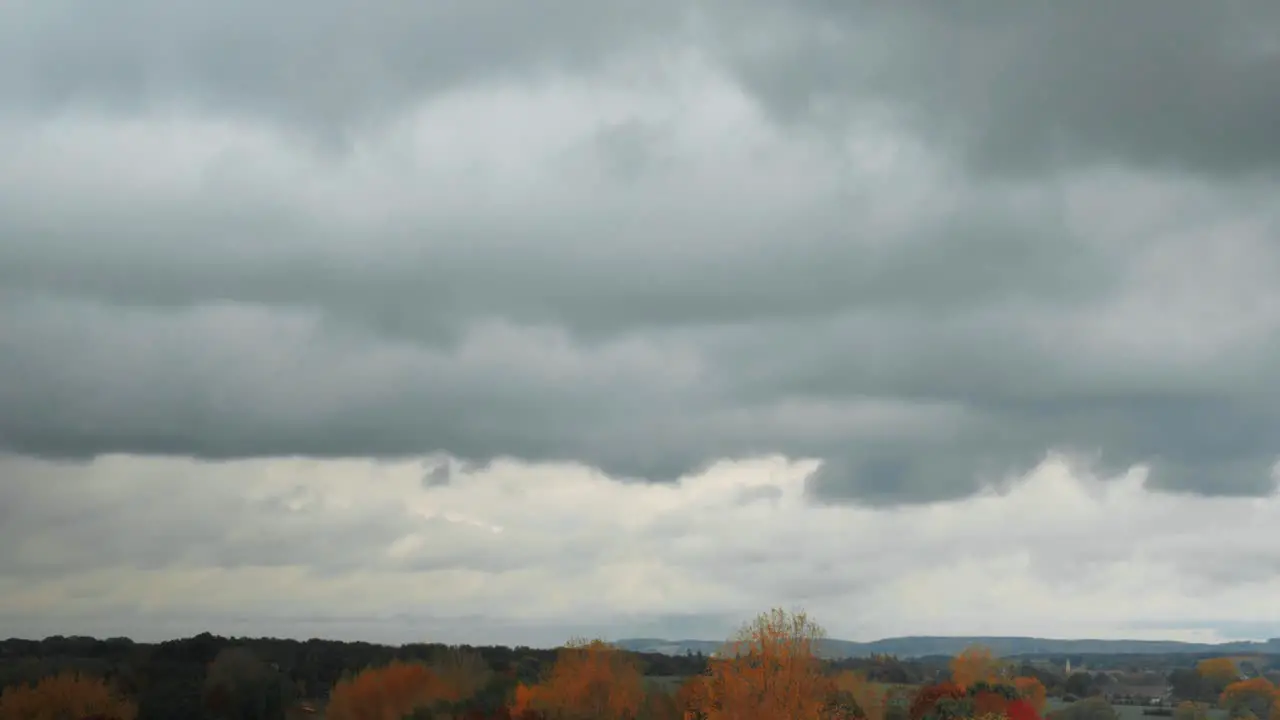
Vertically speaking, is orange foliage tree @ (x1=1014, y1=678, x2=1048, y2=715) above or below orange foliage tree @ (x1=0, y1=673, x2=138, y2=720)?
below

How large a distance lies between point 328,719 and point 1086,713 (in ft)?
330

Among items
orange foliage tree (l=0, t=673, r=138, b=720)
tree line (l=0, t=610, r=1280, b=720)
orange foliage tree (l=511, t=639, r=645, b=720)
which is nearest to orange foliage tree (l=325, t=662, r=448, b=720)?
tree line (l=0, t=610, r=1280, b=720)

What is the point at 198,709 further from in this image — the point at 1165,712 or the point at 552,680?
the point at 1165,712

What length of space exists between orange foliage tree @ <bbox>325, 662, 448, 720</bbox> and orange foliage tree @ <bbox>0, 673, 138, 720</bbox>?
602 inches

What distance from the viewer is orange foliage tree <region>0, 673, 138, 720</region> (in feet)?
299

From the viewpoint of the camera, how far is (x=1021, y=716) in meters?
91.7

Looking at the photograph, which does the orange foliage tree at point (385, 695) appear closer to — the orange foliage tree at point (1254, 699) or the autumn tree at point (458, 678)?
the autumn tree at point (458, 678)

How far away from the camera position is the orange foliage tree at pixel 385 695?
326 feet

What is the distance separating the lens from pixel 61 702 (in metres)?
92.8

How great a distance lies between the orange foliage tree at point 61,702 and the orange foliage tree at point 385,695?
15288mm

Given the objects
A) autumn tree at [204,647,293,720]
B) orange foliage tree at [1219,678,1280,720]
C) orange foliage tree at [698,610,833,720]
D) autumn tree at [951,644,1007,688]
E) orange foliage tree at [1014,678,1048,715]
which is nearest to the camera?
orange foliage tree at [698,610,833,720]

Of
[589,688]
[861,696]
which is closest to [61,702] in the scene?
[589,688]

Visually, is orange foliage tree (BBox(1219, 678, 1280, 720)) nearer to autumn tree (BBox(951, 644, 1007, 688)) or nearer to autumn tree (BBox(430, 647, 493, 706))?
autumn tree (BBox(951, 644, 1007, 688))

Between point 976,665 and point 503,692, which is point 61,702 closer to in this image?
point 503,692
